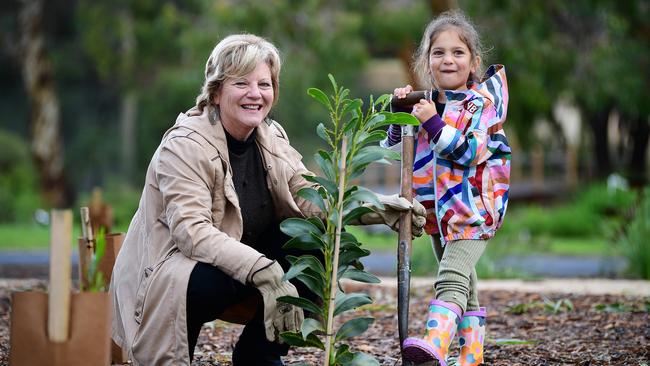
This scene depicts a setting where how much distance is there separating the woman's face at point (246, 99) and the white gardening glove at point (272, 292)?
613 mm

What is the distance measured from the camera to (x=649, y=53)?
52.1 feet

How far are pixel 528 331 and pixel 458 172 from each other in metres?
1.84

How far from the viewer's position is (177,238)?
3.67 meters

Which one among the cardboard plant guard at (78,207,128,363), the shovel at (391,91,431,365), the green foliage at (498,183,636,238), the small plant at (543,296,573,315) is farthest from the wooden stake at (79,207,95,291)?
the green foliage at (498,183,636,238)

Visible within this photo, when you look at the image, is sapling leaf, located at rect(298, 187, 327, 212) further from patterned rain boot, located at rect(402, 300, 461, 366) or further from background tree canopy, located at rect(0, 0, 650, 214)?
background tree canopy, located at rect(0, 0, 650, 214)

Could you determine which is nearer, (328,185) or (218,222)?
(328,185)

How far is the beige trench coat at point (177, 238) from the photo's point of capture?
3.60 m

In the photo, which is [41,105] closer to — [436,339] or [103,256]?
[103,256]

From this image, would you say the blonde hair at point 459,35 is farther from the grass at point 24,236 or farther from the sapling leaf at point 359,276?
the grass at point 24,236

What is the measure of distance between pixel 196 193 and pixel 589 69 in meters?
15.1

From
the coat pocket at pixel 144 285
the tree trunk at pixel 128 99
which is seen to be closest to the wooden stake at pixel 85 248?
the coat pocket at pixel 144 285

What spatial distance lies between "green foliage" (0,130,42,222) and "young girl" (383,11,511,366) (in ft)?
48.7

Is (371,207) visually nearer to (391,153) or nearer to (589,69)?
(391,153)

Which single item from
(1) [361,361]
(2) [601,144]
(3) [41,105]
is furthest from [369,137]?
(2) [601,144]
